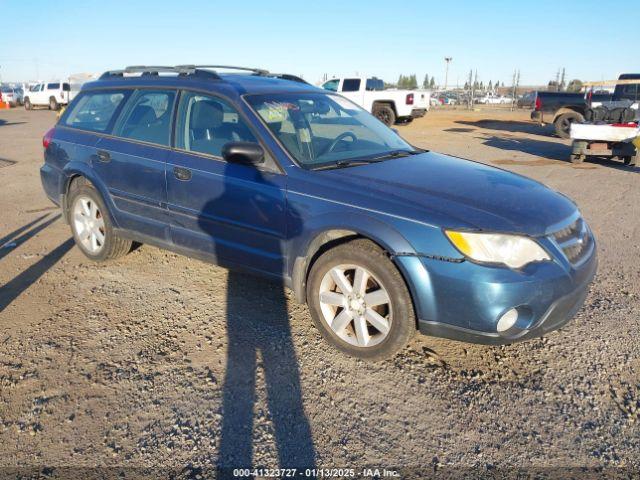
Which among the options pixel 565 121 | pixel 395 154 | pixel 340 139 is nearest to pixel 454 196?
pixel 395 154

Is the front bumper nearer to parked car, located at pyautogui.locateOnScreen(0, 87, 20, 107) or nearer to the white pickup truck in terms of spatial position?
the white pickup truck

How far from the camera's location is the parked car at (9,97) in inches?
1658

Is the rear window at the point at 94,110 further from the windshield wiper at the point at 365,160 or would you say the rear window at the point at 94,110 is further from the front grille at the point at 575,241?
the front grille at the point at 575,241

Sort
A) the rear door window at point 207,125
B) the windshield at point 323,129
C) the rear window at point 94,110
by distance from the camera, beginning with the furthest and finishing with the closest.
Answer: the rear window at point 94,110 → the rear door window at point 207,125 → the windshield at point 323,129

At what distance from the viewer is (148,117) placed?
4328 mm

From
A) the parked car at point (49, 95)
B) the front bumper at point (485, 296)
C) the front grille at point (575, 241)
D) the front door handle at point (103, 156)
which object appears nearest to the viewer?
the front bumper at point (485, 296)

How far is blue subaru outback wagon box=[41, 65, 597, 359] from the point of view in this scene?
111 inches

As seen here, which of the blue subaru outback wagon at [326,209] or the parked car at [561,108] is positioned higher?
the parked car at [561,108]

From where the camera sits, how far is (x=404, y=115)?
20.4m

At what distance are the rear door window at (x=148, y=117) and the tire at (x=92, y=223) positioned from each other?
0.69m

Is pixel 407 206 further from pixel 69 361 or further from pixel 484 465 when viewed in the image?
pixel 69 361

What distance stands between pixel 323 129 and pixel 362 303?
61.4 inches

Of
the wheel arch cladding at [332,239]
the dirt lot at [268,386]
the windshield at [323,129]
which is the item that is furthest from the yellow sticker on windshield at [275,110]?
the dirt lot at [268,386]

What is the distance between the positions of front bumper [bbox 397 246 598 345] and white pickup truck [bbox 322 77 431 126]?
17737mm
